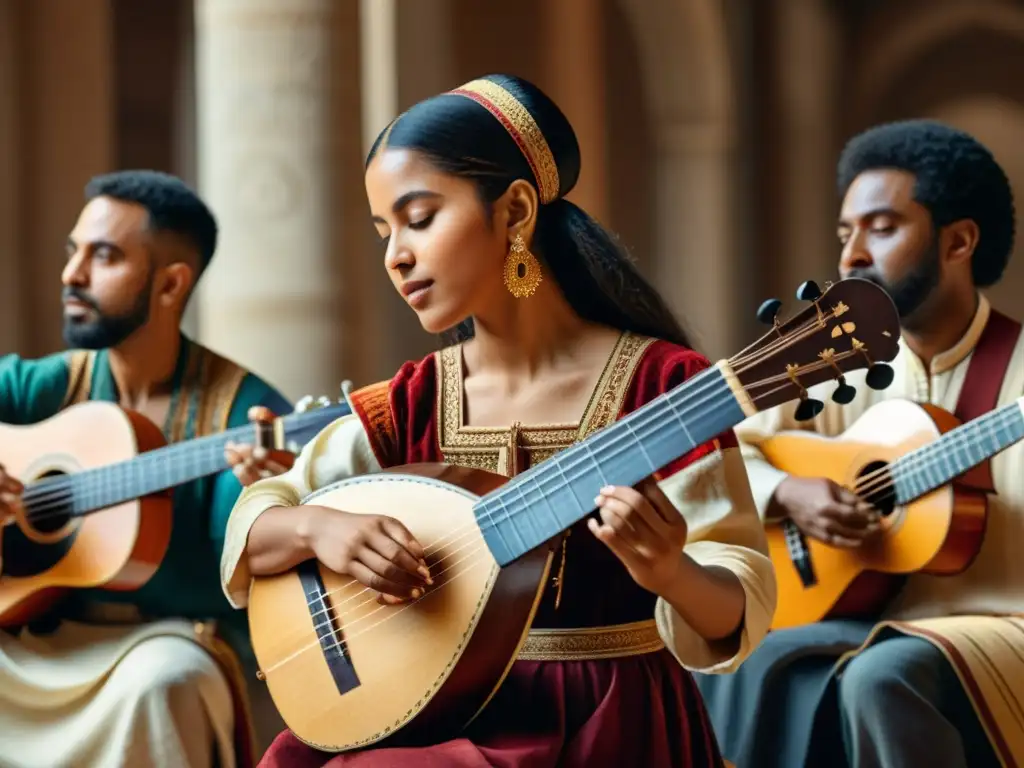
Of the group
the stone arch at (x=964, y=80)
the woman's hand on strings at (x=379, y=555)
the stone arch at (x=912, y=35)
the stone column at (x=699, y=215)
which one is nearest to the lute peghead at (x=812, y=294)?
the woman's hand on strings at (x=379, y=555)

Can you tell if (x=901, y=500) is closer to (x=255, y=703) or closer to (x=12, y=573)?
(x=255, y=703)

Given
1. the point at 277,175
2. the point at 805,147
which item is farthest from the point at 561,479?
the point at 805,147

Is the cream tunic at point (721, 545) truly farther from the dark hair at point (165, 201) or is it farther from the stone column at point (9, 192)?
the stone column at point (9, 192)

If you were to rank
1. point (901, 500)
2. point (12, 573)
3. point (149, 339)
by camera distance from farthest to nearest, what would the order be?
1. point (149, 339)
2. point (12, 573)
3. point (901, 500)

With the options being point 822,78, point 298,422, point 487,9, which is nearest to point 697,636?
point 298,422

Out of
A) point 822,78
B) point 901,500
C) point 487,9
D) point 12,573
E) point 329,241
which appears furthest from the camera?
point 822,78

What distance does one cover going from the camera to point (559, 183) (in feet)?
8.13

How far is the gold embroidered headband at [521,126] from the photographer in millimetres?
2408

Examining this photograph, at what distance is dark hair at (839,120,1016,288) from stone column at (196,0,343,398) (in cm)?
150

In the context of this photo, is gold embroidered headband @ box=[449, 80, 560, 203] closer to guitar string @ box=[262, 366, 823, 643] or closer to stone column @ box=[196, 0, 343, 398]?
guitar string @ box=[262, 366, 823, 643]

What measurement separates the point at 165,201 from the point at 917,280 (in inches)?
64.8

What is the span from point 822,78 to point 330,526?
327 inches

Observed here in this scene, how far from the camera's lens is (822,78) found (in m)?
10.1

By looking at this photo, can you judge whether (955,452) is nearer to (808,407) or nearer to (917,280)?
(917,280)
